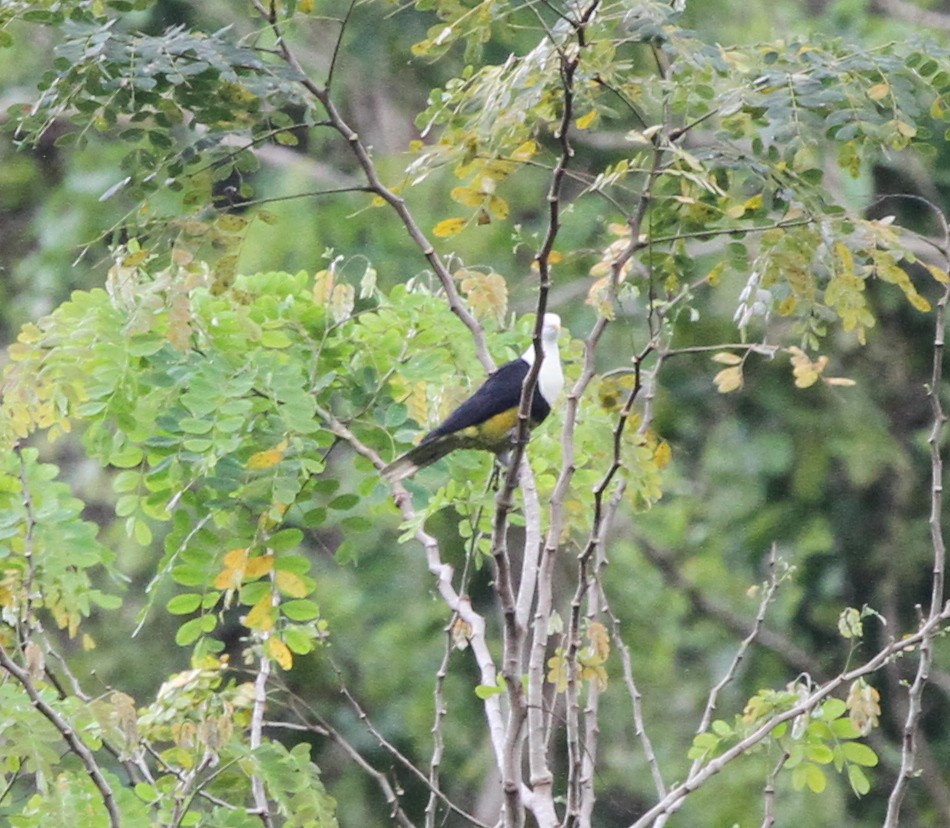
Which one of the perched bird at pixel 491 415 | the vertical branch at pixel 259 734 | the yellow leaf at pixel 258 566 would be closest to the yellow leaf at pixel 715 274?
the perched bird at pixel 491 415

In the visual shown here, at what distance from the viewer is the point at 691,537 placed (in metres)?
8.25

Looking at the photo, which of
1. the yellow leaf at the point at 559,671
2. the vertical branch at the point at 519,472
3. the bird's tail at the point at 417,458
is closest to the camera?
the vertical branch at the point at 519,472

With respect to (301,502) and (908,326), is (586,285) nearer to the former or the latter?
(908,326)

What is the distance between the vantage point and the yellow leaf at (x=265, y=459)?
9.64 ft

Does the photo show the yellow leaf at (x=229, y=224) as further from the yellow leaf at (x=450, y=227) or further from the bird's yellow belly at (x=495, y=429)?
the bird's yellow belly at (x=495, y=429)

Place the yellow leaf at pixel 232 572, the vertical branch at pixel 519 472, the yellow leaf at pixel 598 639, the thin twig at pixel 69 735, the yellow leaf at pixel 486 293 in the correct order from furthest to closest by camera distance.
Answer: the yellow leaf at pixel 486 293, the yellow leaf at pixel 598 639, the yellow leaf at pixel 232 572, the thin twig at pixel 69 735, the vertical branch at pixel 519 472

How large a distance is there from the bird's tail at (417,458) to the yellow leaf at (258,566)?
61 cm

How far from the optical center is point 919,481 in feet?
24.7

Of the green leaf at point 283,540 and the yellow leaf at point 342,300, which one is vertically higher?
the yellow leaf at point 342,300

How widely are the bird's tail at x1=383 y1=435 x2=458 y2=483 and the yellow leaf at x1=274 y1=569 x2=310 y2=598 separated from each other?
22.3 inches

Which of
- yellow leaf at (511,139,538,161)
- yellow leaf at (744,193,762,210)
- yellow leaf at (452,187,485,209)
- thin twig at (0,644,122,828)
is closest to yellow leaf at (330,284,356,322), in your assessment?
yellow leaf at (452,187,485,209)

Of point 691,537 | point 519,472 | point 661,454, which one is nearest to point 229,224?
point 519,472

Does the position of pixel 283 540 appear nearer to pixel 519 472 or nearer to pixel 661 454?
pixel 519 472

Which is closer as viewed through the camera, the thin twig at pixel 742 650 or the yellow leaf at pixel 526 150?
the yellow leaf at pixel 526 150
